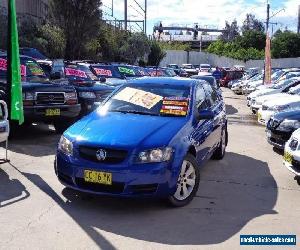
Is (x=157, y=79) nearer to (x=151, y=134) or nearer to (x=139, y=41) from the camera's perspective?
(x=151, y=134)

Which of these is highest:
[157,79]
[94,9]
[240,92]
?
[94,9]

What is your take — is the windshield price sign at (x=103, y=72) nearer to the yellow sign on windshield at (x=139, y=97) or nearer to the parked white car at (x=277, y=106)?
the parked white car at (x=277, y=106)

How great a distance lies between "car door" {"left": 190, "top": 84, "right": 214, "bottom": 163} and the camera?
261 inches

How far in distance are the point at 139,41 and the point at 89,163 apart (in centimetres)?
3654

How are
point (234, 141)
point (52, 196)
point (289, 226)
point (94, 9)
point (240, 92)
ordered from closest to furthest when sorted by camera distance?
point (289, 226) → point (52, 196) → point (234, 141) → point (240, 92) → point (94, 9)

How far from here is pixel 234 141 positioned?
11.3m

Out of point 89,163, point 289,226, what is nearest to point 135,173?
point 89,163

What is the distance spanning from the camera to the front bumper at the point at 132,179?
18.3 ft

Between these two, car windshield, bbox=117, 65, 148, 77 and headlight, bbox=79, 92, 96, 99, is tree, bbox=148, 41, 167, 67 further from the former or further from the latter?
headlight, bbox=79, 92, 96, 99

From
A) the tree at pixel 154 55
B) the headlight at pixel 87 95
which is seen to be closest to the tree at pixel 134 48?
the tree at pixel 154 55

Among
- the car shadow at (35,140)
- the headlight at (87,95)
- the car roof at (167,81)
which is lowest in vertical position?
the car shadow at (35,140)

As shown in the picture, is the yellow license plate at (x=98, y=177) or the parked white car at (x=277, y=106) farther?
the parked white car at (x=277, y=106)

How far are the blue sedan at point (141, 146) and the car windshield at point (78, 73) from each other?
22.3 ft

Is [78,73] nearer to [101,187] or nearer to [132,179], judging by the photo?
[101,187]
